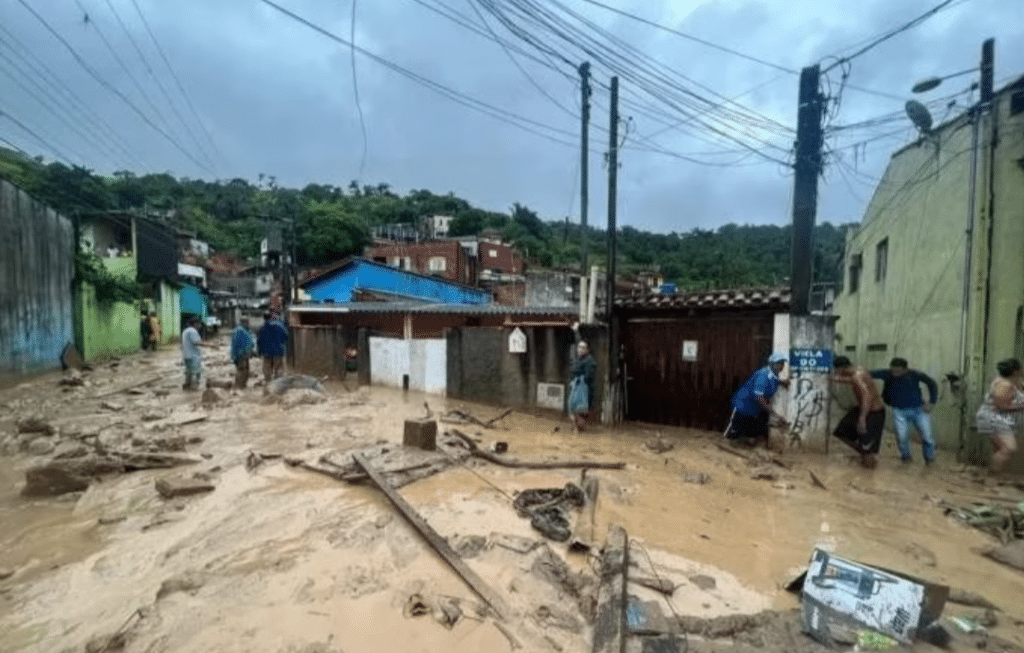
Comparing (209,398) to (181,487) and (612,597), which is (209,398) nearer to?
(181,487)

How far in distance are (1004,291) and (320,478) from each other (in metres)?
11.0

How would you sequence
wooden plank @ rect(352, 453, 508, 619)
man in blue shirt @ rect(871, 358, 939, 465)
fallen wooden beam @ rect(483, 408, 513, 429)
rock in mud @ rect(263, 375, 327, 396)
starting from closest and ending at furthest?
1. wooden plank @ rect(352, 453, 508, 619)
2. man in blue shirt @ rect(871, 358, 939, 465)
3. fallen wooden beam @ rect(483, 408, 513, 429)
4. rock in mud @ rect(263, 375, 327, 396)

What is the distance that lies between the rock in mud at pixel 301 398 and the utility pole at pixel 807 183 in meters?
10.2

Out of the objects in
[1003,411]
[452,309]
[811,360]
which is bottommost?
[1003,411]

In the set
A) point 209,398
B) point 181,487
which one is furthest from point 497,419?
point 181,487

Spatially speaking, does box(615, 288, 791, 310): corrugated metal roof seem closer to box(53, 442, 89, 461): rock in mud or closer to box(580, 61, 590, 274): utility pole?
box(580, 61, 590, 274): utility pole

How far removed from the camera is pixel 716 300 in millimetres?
10602

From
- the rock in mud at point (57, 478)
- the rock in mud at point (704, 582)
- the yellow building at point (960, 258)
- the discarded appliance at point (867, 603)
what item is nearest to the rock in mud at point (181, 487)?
the rock in mud at point (57, 478)

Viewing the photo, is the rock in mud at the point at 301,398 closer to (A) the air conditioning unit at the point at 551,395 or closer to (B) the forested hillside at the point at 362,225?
(A) the air conditioning unit at the point at 551,395

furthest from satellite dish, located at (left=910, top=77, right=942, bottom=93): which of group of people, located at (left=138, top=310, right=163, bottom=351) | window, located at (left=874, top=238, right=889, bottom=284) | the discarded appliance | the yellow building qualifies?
group of people, located at (left=138, top=310, right=163, bottom=351)

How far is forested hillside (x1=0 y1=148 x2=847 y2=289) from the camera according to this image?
113 ft

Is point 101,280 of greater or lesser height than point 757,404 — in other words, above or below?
above

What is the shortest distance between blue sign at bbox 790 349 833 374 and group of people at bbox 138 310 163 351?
28.7 m

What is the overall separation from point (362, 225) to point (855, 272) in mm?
41105
